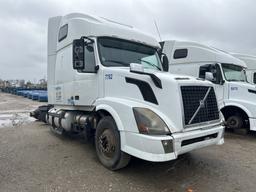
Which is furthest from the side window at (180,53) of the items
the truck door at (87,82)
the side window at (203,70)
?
the truck door at (87,82)

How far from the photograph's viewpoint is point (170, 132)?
3.70 m

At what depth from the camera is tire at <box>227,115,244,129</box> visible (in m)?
8.17

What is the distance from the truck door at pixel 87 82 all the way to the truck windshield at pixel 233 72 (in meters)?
5.29

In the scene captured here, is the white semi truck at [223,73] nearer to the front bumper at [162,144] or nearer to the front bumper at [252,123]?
the front bumper at [252,123]

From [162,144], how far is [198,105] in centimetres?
104

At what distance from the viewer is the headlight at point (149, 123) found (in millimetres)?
3707

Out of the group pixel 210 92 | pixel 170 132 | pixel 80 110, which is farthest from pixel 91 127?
pixel 210 92

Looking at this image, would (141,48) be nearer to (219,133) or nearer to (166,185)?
(219,133)

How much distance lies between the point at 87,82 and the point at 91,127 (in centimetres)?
99

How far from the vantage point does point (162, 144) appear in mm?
3576

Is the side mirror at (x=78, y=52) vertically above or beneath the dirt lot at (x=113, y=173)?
above

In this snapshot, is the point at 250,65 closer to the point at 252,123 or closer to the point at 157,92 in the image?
the point at 252,123

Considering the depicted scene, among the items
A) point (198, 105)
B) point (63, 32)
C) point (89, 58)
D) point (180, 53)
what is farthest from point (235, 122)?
point (63, 32)

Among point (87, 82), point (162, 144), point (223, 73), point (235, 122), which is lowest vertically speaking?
point (235, 122)
